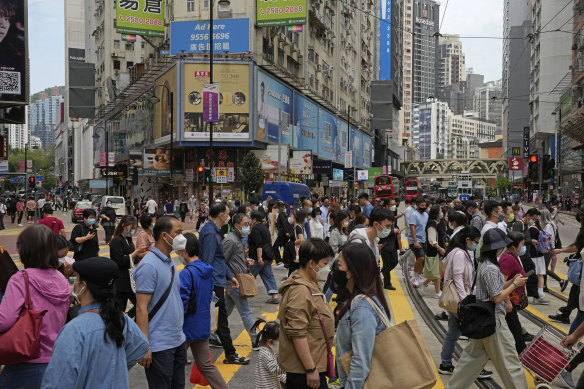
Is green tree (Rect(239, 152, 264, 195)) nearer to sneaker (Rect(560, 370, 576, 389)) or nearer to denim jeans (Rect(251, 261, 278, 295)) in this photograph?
denim jeans (Rect(251, 261, 278, 295))

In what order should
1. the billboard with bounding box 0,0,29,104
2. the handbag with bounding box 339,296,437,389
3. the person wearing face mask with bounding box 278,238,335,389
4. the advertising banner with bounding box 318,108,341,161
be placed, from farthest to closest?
the advertising banner with bounding box 318,108,341,161 < the billboard with bounding box 0,0,29,104 < the person wearing face mask with bounding box 278,238,335,389 < the handbag with bounding box 339,296,437,389

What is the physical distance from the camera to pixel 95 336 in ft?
10.2

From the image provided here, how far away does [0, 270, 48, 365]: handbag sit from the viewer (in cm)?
371

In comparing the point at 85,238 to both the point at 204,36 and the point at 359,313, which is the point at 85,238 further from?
the point at 204,36

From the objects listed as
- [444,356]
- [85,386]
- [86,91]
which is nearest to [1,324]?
[85,386]

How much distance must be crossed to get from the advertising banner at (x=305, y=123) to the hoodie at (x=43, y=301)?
45671mm

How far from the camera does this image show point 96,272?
3229mm

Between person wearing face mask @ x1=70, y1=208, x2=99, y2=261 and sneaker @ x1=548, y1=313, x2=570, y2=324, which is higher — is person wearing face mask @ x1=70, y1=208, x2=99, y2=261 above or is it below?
above

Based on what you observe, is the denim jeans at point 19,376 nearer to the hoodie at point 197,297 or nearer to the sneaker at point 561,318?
the hoodie at point 197,297

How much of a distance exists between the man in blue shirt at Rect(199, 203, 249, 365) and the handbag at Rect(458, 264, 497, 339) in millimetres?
2923

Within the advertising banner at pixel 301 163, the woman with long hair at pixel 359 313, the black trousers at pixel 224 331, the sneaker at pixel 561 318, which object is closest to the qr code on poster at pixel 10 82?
the advertising banner at pixel 301 163

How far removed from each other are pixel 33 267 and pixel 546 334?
496cm

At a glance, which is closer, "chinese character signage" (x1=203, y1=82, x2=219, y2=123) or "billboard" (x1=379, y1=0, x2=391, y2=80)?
"chinese character signage" (x1=203, y1=82, x2=219, y2=123)

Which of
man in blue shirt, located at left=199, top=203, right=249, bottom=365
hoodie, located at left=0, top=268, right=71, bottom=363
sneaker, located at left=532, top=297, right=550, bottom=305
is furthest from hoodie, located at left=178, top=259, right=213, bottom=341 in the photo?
sneaker, located at left=532, top=297, right=550, bottom=305
